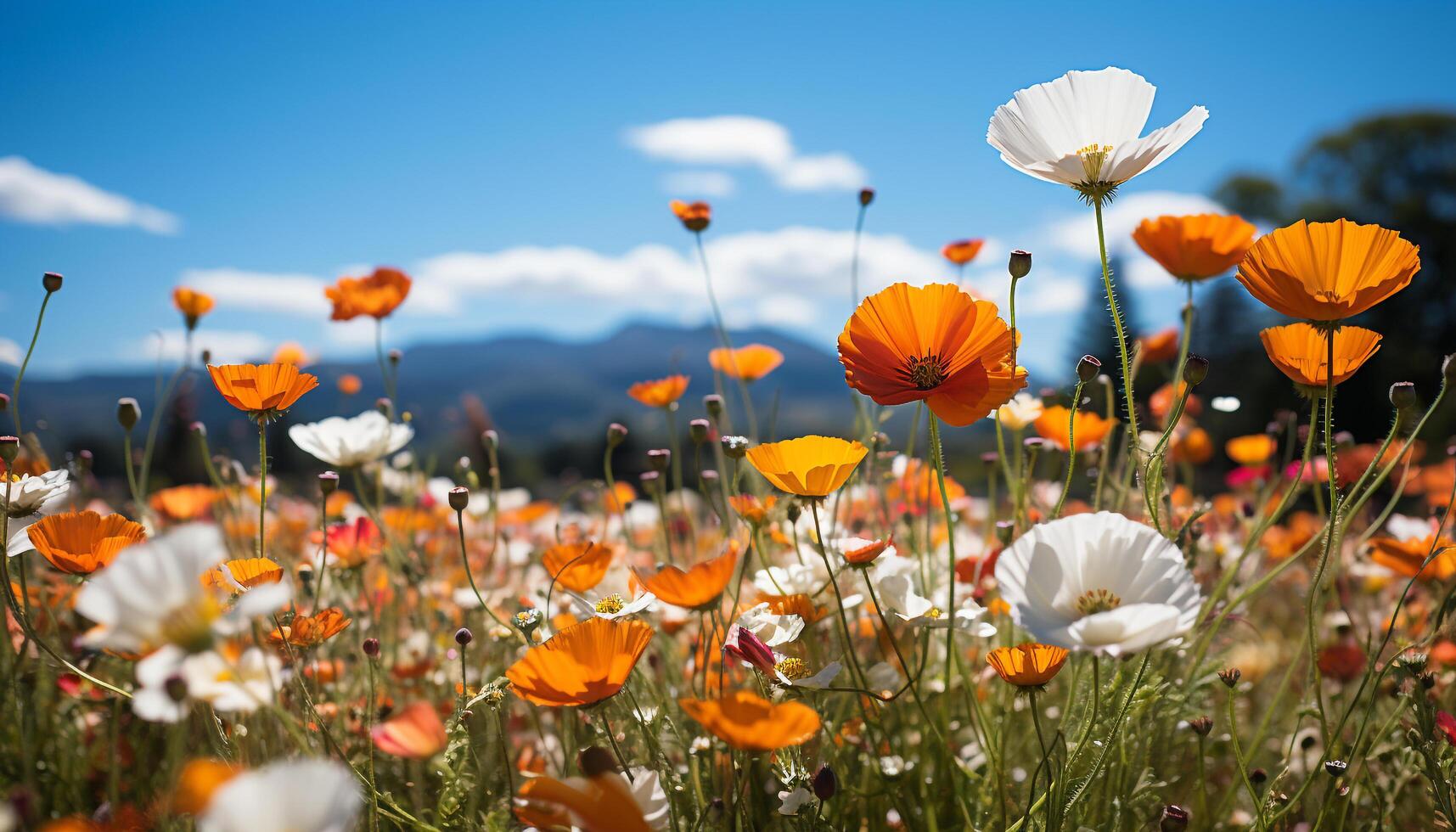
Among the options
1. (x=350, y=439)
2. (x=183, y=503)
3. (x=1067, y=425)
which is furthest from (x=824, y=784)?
(x=183, y=503)

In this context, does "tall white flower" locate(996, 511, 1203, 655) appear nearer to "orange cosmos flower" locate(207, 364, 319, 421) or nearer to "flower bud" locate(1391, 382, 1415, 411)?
"flower bud" locate(1391, 382, 1415, 411)

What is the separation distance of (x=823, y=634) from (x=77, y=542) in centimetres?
103

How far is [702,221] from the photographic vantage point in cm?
175

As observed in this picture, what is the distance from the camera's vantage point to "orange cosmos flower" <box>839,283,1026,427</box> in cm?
91

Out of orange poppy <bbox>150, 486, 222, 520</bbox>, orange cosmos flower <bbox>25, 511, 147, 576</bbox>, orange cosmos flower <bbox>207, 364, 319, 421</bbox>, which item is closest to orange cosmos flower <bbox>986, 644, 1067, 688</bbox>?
orange cosmos flower <bbox>207, 364, 319, 421</bbox>

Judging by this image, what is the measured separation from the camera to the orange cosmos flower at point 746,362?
1757 mm

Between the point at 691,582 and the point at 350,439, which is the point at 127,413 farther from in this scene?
the point at 691,582

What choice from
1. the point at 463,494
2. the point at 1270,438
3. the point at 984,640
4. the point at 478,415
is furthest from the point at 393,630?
the point at 478,415

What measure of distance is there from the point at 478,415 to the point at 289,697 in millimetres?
4758

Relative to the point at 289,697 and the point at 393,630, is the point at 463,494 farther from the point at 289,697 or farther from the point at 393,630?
the point at 393,630

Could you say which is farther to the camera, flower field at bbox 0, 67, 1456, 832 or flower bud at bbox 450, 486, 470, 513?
flower bud at bbox 450, 486, 470, 513

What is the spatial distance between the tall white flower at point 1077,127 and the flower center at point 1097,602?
0.45m

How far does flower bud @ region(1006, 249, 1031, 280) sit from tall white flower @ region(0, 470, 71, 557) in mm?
1182

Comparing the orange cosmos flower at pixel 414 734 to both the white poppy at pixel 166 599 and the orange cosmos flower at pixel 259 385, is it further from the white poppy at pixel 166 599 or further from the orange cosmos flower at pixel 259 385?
the orange cosmos flower at pixel 259 385
